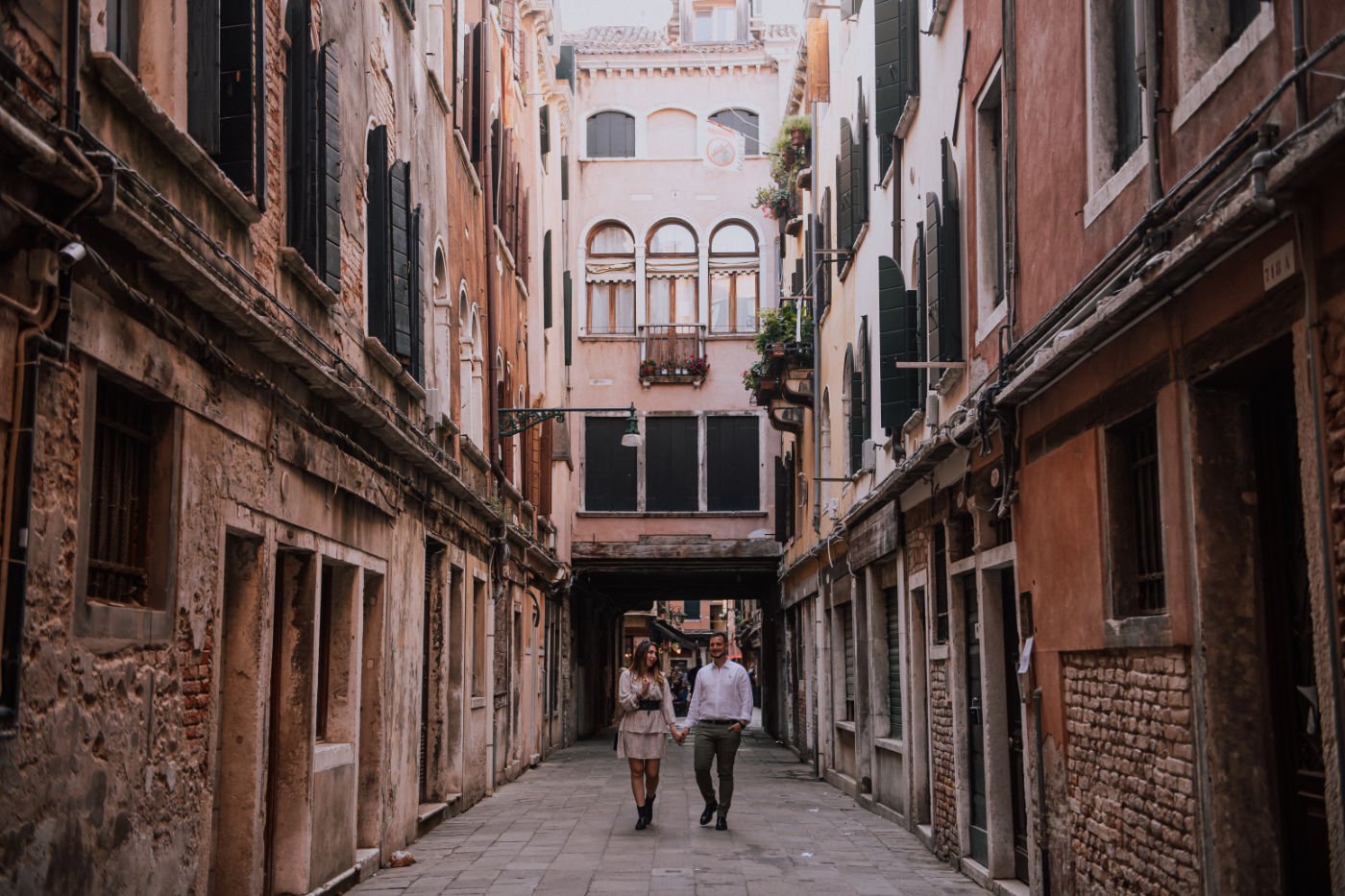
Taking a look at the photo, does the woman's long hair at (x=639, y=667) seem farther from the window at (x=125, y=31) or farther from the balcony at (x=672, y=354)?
the balcony at (x=672, y=354)

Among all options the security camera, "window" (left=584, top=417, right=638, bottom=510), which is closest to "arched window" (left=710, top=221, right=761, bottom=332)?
"window" (left=584, top=417, right=638, bottom=510)

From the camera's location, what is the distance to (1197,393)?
5871mm

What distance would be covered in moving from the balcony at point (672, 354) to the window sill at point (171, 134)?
2227 cm

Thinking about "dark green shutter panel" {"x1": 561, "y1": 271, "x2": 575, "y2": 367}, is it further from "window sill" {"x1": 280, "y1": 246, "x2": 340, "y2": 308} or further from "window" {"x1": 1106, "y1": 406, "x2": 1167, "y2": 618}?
"window" {"x1": 1106, "y1": 406, "x2": 1167, "y2": 618}

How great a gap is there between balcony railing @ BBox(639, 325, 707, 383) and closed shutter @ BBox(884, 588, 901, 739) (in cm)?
1547

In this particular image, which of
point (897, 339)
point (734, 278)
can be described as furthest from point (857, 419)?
point (734, 278)

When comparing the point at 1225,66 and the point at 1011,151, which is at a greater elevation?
the point at 1011,151

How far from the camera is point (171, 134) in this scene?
632cm

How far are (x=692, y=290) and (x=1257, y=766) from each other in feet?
85.3

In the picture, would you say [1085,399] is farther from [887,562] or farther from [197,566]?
[887,562]

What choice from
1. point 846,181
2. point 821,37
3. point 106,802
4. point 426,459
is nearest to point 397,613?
point 426,459

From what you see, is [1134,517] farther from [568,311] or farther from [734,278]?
[734,278]

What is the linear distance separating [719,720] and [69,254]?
28.5ft

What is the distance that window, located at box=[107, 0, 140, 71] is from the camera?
5.95 m
